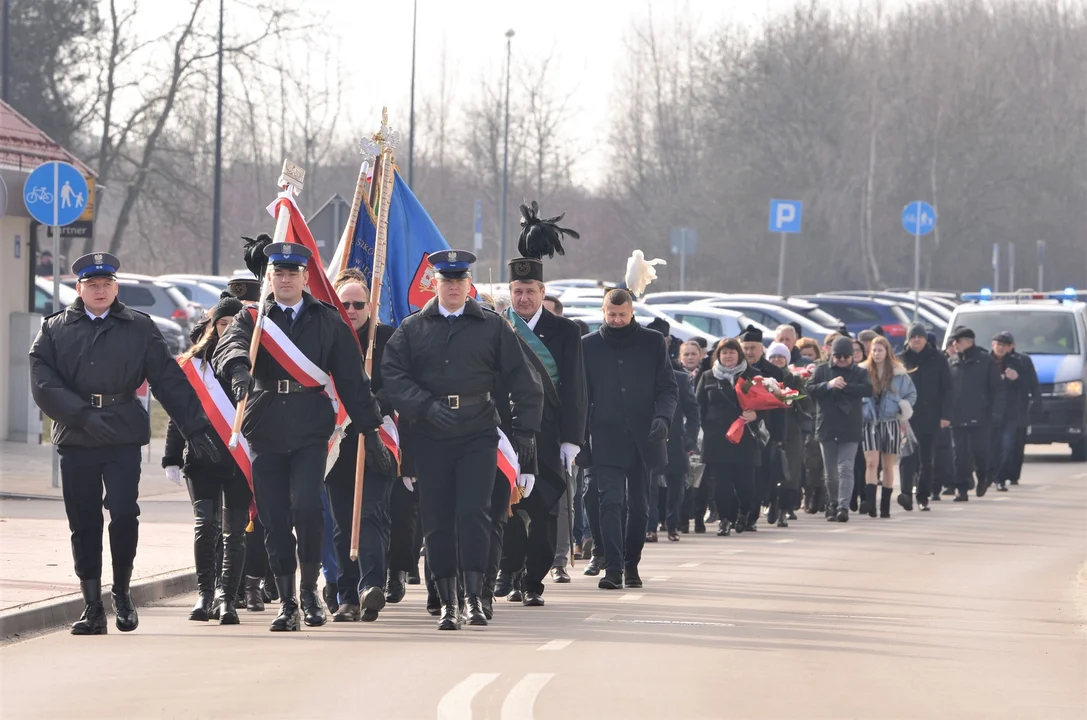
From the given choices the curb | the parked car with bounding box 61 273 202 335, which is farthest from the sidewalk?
the parked car with bounding box 61 273 202 335

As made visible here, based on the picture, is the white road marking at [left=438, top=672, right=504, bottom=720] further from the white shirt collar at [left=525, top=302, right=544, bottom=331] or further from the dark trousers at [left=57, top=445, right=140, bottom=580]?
Result: the white shirt collar at [left=525, top=302, right=544, bottom=331]

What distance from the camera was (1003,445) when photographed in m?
23.1

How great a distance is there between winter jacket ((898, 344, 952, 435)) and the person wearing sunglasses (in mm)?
1685

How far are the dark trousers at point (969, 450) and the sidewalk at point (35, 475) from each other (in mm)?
8484

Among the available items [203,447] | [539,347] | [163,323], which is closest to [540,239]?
[539,347]

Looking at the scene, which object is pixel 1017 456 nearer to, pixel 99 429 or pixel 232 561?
pixel 232 561

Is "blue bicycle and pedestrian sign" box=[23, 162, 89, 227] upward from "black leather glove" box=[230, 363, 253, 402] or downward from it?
upward

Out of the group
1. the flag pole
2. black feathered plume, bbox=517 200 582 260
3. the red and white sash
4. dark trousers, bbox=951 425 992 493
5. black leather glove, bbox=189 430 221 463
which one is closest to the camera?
the flag pole

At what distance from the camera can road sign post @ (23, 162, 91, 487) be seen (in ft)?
55.7

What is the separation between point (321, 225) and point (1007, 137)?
5371 centimetres

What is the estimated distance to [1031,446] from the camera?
1264 inches

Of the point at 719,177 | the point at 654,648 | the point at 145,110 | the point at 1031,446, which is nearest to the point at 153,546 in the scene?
the point at 654,648

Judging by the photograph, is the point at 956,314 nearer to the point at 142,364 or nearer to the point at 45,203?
the point at 45,203

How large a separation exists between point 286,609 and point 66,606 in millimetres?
1382
